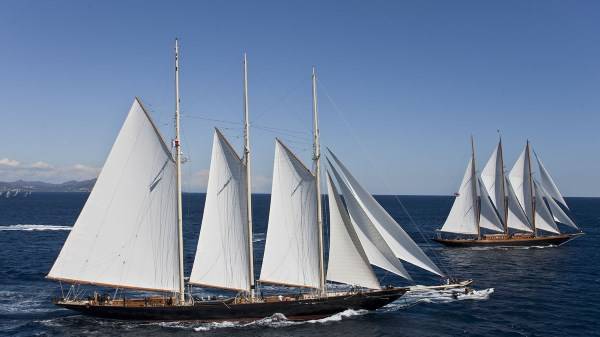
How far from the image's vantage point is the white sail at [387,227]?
116ft

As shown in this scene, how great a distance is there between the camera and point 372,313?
37.4 meters

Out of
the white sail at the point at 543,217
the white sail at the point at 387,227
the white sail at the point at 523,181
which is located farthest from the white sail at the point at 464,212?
the white sail at the point at 387,227

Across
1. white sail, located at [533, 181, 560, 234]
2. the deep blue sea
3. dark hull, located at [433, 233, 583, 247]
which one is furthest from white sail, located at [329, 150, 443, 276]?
white sail, located at [533, 181, 560, 234]

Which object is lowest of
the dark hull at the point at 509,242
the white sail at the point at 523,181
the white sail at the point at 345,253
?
the dark hull at the point at 509,242

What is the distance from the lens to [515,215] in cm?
8031

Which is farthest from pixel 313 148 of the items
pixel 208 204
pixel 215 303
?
pixel 215 303

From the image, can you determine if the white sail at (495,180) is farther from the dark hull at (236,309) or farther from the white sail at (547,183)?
the dark hull at (236,309)

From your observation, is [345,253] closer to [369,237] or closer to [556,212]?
[369,237]

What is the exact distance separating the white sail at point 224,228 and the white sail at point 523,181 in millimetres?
62678

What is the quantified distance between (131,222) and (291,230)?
12014 millimetres

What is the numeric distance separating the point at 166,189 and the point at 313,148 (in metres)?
11.6

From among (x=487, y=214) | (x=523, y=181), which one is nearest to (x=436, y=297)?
(x=487, y=214)

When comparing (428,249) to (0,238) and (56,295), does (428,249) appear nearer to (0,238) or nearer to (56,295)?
(56,295)

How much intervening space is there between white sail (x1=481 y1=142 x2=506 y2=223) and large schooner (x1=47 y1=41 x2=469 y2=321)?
169 ft
